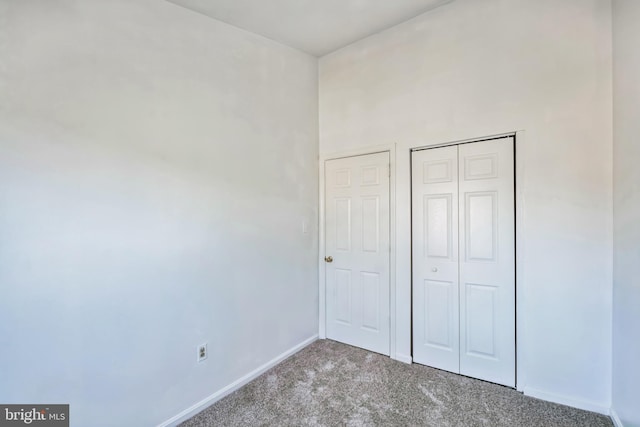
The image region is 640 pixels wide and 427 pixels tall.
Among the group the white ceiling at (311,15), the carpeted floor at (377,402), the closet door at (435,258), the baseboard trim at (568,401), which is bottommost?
the carpeted floor at (377,402)

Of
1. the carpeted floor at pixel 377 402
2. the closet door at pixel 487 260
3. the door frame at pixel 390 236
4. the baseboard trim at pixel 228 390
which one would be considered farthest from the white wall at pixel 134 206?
the closet door at pixel 487 260

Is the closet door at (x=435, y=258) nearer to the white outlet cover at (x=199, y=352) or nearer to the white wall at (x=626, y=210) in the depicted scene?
the white wall at (x=626, y=210)

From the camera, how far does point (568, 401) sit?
77.9 inches

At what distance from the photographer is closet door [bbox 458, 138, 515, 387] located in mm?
2219

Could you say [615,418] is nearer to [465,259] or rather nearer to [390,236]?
[465,259]

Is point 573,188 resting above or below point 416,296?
above

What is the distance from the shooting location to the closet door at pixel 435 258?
8.03 feet

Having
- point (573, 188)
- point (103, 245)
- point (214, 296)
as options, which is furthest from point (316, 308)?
point (573, 188)

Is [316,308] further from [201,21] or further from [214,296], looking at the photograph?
[201,21]

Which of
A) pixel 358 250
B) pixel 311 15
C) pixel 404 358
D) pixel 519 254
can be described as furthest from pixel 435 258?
pixel 311 15

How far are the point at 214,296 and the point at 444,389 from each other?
6.19 feet

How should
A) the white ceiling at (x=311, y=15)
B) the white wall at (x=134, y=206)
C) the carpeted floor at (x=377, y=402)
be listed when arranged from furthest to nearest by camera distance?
the white ceiling at (x=311, y=15), the carpeted floor at (x=377, y=402), the white wall at (x=134, y=206)

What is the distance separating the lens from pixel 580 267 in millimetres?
1951

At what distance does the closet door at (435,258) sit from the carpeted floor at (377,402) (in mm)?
206
